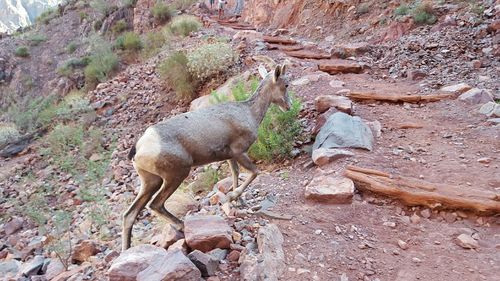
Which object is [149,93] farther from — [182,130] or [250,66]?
[182,130]

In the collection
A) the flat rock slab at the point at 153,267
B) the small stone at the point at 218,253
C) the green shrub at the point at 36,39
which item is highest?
the flat rock slab at the point at 153,267

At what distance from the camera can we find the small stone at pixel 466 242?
354 cm

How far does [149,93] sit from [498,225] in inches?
353

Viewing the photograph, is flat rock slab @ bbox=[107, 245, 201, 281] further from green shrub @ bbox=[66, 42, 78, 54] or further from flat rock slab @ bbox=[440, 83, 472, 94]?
green shrub @ bbox=[66, 42, 78, 54]

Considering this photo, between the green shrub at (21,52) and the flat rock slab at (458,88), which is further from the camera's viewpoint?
the green shrub at (21,52)

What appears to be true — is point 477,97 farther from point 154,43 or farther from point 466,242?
point 154,43

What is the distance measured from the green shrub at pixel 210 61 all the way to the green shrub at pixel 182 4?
11913 mm

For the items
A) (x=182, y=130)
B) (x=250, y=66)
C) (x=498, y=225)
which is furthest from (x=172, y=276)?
(x=250, y=66)

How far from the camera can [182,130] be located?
352cm

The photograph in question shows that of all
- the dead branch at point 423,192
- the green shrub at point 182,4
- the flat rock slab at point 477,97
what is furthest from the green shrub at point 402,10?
the green shrub at point 182,4

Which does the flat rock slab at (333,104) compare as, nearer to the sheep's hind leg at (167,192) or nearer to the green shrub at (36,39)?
the sheep's hind leg at (167,192)

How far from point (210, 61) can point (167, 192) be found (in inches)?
260

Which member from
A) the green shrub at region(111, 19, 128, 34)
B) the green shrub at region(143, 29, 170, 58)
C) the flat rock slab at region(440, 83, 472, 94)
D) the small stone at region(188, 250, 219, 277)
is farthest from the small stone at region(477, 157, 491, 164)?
the green shrub at region(111, 19, 128, 34)

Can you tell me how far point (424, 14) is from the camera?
10.6 m
